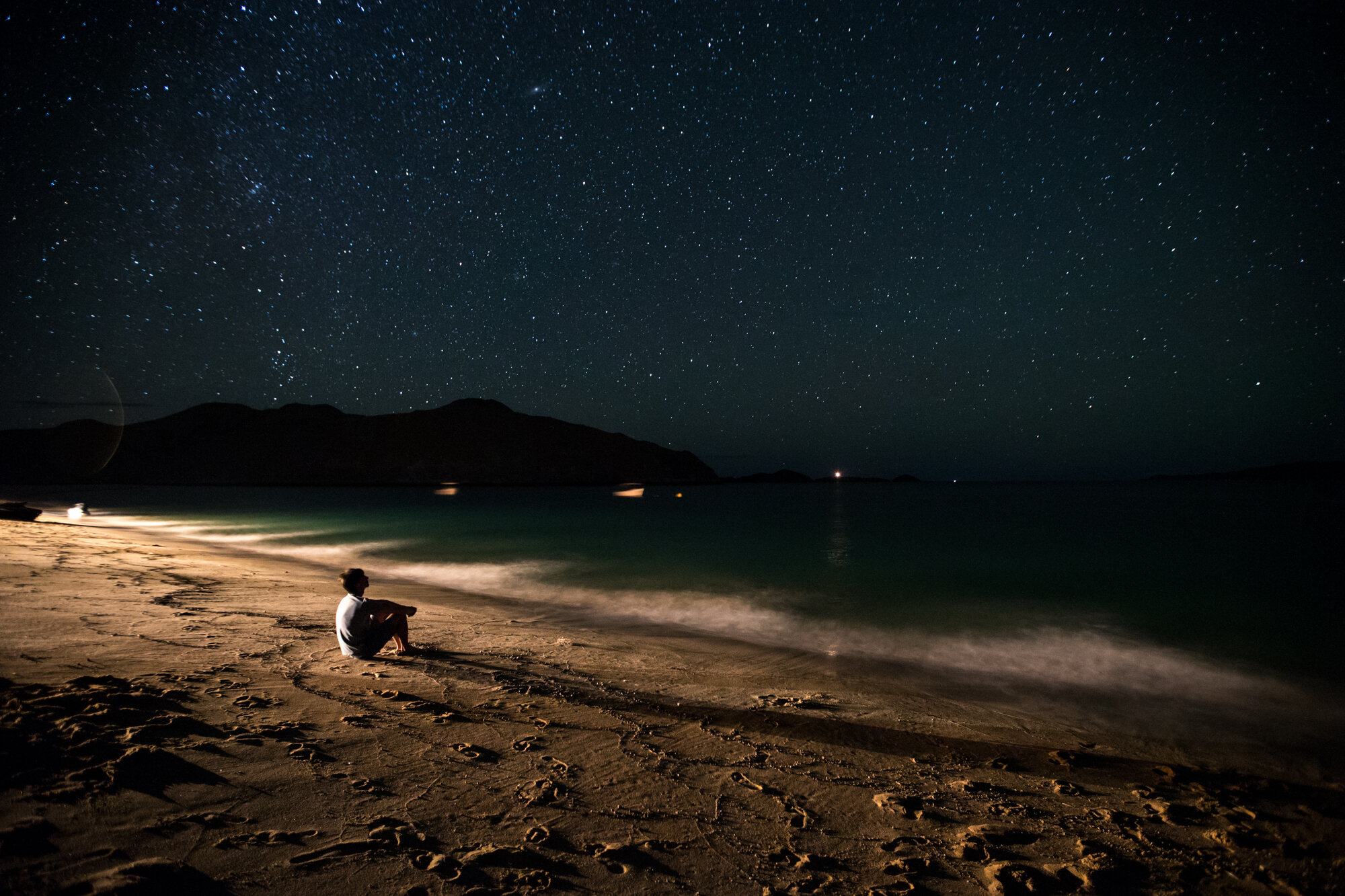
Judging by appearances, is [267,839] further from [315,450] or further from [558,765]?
[315,450]

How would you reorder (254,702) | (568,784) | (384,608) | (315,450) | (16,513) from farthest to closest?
(315,450) < (16,513) < (384,608) < (254,702) < (568,784)

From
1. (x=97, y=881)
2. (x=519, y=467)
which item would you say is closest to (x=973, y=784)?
(x=97, y=881)

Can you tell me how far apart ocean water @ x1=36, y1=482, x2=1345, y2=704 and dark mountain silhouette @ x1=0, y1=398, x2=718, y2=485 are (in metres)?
126

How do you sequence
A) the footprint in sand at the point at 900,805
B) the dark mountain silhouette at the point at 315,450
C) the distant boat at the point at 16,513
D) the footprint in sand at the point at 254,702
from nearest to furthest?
the footprint in sand at the point at 900,805 → the footprint in sand at the point at 254,702 → the distant boat at the point at 16,513 → the dark mountain silhouette at the point at 315,450

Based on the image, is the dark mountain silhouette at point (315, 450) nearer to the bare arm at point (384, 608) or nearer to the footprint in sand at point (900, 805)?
the bare arm at point (384, 608)

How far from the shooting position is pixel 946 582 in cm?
1689

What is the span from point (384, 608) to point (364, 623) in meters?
0.24

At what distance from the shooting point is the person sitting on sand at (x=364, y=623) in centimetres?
596

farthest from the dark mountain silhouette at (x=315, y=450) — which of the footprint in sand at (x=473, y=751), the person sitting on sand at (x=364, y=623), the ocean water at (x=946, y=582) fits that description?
the footprint in sand at (x=473, y=751)

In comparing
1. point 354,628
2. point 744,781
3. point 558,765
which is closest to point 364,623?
point 354,628

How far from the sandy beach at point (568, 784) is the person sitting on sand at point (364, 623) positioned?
15 cm

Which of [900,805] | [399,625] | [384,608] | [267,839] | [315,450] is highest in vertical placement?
[315,450]

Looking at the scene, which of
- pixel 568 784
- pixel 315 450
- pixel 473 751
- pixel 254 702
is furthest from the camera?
pixel 315 450

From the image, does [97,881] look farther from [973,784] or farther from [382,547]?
[382,547]
